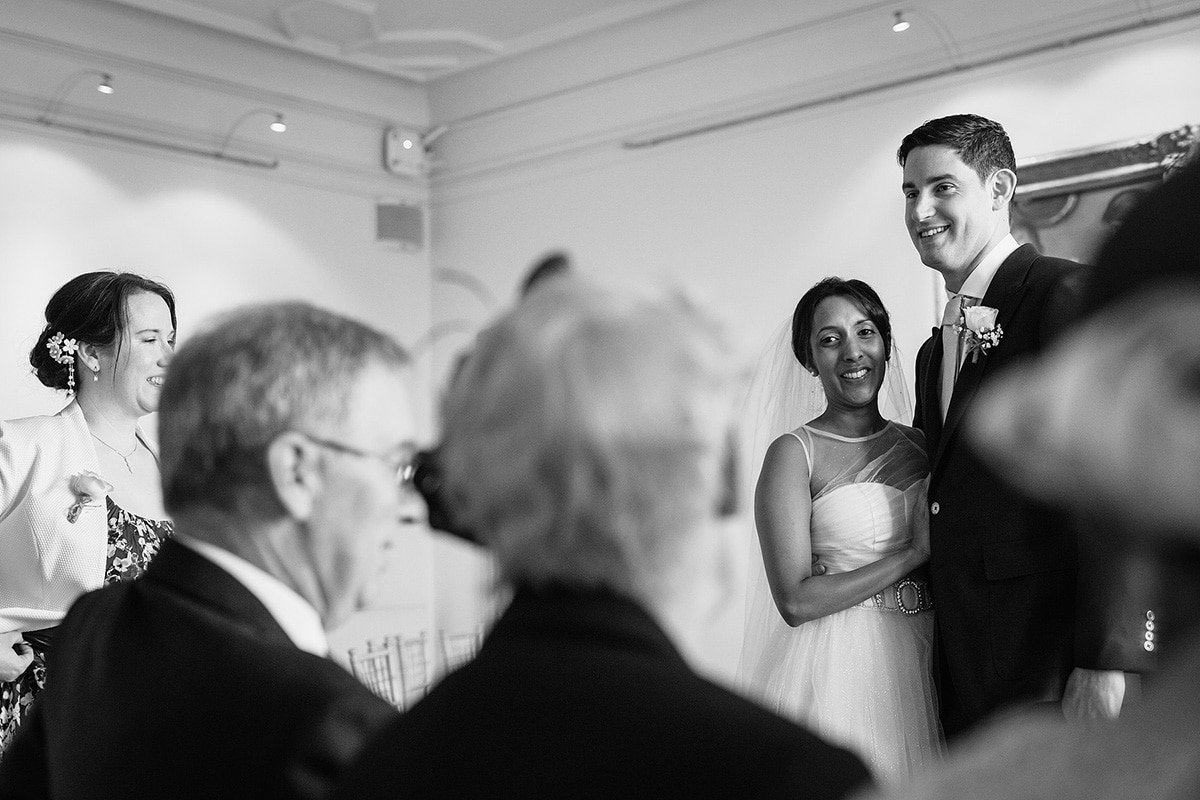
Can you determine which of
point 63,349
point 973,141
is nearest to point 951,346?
point 973,141

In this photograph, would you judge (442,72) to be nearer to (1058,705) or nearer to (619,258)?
(619,258)

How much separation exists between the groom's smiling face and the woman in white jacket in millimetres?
2117

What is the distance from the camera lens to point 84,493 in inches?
133

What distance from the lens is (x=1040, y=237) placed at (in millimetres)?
5074

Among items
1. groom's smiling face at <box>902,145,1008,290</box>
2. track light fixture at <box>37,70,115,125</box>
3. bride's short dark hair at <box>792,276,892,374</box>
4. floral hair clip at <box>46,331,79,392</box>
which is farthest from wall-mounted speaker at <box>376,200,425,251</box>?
groom's smiling face at <box>902,145,1008,290</box>

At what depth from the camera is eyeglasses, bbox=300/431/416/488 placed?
1389mm

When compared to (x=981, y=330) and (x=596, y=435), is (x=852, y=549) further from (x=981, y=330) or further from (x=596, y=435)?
(x=596, y=435)

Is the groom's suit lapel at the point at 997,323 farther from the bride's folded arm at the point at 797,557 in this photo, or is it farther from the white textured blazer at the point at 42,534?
the white textured blazer at the point at 42,534

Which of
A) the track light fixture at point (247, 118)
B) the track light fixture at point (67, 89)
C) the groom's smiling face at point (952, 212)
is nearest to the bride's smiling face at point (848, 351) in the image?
the groom's smiling face at point (952, 212)

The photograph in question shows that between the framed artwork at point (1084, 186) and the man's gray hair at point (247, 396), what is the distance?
13.4 ft

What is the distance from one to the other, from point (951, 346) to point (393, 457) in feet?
6.41

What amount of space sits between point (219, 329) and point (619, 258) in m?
5.43

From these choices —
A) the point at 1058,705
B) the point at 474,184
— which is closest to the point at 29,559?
the point at 1058,705

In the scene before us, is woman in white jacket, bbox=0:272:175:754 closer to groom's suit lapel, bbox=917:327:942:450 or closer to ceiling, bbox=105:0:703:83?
groom's suit lapel, bbox=917:327:942:450
